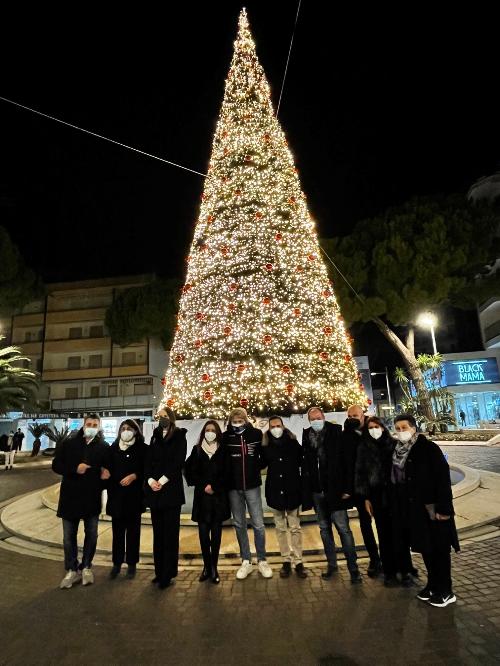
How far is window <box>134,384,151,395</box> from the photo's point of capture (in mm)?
33478

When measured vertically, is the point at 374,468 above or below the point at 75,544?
above

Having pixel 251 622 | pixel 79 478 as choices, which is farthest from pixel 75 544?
pixel 251 622

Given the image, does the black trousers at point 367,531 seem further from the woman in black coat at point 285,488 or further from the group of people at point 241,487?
the woman in black coat at point 285,488

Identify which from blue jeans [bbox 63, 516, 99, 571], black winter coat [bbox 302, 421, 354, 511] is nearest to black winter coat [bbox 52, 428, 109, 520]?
blue jeans [bbox 63, 516, 99, 571]

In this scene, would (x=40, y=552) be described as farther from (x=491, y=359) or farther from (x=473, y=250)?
(x=491, y=359)

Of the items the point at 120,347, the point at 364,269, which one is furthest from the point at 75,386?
the point at 364,269

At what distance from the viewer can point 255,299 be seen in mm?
7062

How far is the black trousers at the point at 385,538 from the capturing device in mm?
3947

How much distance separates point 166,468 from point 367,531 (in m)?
2.23

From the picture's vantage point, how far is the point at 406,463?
12.2 feet

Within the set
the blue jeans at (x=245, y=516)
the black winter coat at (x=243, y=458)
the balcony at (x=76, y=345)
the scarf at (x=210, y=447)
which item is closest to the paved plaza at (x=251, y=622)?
the blue jeans at (x=245, y=516)

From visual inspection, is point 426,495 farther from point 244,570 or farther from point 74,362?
point 74,362

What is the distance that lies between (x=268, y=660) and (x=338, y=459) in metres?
1.95

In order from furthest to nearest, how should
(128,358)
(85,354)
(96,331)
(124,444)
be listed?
1. (96,331)
2. (85,354)
3. (128,358)
4. (124,444)
